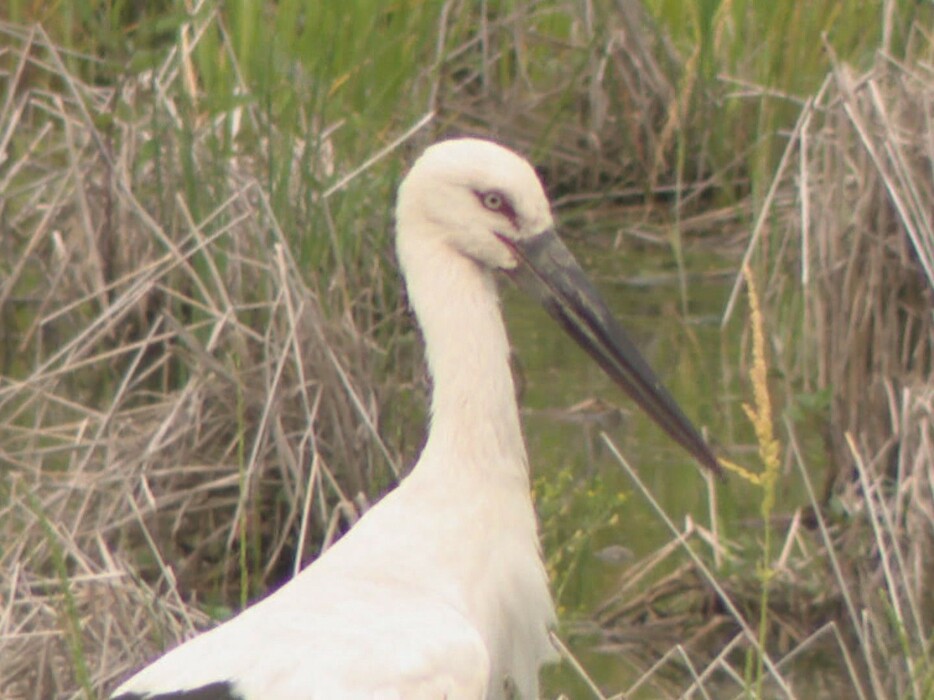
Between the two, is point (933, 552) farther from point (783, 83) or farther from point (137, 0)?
point (137, 0)

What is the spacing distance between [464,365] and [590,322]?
32cm

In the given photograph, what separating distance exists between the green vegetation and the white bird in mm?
570

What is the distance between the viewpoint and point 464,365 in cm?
371

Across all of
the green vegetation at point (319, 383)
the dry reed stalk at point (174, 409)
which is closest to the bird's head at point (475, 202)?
the green vegetation at point (319, 383)

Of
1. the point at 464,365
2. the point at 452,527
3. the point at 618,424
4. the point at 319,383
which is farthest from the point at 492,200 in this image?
the point at 618,424

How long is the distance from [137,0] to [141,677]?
14.4 ft

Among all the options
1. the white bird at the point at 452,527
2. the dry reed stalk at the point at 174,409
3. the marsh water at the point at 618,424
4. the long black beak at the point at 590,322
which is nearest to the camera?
the white bird at the point at 452,527

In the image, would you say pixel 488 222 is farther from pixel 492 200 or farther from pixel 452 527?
pixel 452 527

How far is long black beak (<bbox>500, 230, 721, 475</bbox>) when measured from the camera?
3.82 metres

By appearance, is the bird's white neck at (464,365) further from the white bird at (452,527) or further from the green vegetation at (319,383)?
the green vegetation at (319,383)

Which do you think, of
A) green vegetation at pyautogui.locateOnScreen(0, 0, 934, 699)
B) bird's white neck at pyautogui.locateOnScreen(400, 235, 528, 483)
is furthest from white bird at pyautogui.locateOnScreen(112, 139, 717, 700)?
green vegetation at pyautogui.locateOnScreen(0, 0, 934, 699)

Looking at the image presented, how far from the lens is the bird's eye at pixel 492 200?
3.76m

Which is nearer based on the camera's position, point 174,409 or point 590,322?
point 590,322

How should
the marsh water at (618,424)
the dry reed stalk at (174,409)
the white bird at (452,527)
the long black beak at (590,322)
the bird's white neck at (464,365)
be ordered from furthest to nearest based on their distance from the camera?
the marsh water at (618,424)
the dry reed stalk at (174,409)
the long black beak at (590,322)
the bird's white neck at (464,365)
the white bird at (452,527)
